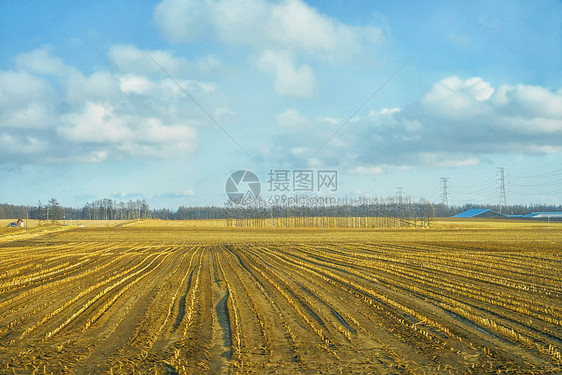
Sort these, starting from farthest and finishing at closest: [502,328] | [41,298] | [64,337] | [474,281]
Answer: [474,281] < [41,298] < [502,328] < [64,337]

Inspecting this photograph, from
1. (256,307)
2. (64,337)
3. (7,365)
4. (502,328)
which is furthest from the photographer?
(256,307)

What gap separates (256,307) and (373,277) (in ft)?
26.9

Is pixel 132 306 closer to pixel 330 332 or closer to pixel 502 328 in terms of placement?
pixel 330 332

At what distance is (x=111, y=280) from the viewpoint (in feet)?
61.5

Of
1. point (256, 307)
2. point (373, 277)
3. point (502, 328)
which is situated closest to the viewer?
point (502, 328)

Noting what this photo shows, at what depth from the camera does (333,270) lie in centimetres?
2186

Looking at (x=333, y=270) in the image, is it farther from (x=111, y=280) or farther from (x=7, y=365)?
(x=7, y=365)

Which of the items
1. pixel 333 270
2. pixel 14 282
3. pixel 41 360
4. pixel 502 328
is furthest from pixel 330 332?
pixel 14 282

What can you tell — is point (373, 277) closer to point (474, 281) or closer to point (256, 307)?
point (474, 281)

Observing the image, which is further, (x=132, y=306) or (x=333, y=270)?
(x=333, y=270)

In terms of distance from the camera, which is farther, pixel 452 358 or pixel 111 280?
pixel 111 280

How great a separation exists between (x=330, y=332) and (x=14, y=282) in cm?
1552

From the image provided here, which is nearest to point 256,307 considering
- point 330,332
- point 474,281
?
point 330,332

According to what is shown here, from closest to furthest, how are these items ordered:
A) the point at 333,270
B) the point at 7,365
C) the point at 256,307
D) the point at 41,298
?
the point at 7,365 → the point at 256,307 → the point at 41,298 → the point at 333,270
